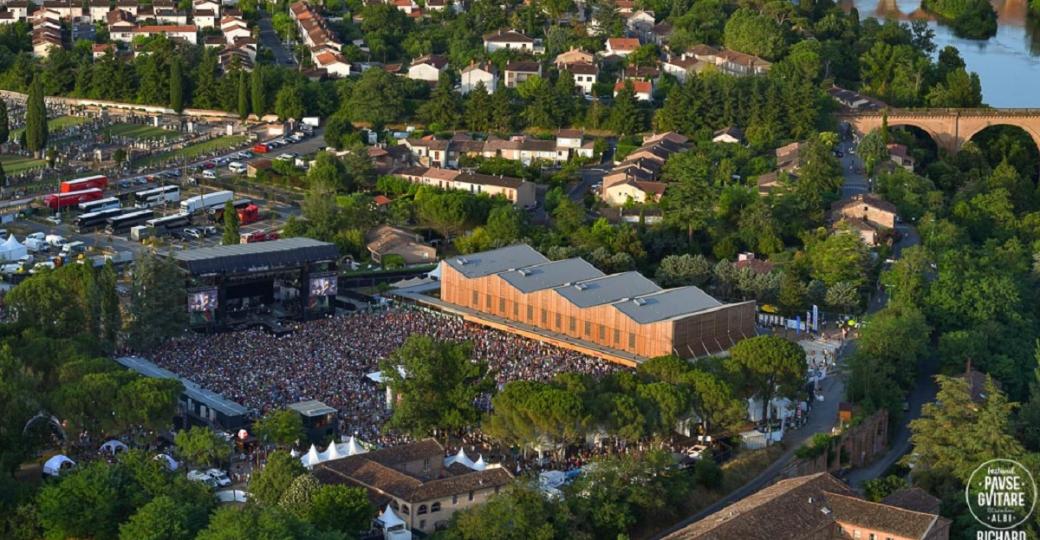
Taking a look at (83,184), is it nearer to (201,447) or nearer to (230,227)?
(230,227)

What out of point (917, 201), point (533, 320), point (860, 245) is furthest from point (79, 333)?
point (917, 201)

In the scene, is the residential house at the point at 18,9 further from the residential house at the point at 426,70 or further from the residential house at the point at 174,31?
the residential house at the point at 426,70

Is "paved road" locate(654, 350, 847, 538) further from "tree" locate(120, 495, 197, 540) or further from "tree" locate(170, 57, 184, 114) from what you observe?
"tree" locate(170, 57, 184, 114)

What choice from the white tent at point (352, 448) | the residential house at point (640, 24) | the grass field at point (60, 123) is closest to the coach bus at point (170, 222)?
the grass field at point (60, 123)

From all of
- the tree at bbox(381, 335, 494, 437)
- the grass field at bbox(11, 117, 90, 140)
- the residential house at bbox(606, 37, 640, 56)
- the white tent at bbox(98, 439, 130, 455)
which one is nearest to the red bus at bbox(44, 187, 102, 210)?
the grass field at bbox(11, 117, 90, 140)

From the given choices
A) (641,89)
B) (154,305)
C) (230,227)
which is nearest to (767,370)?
(154,305)

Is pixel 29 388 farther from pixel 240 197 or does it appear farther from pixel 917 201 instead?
pixel 917 201
